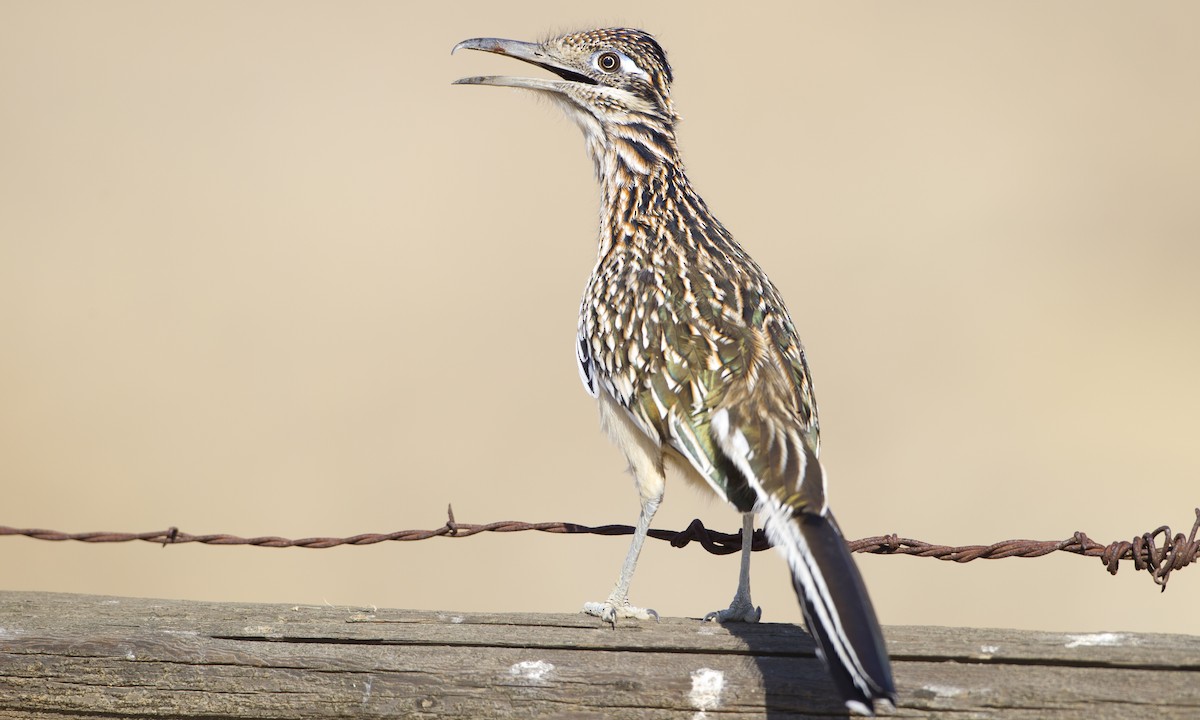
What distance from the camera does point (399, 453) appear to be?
14.9 m

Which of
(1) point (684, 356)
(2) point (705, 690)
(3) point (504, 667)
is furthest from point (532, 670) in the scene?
(1) point (684, 356)

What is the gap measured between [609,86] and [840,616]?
3397 millimetres

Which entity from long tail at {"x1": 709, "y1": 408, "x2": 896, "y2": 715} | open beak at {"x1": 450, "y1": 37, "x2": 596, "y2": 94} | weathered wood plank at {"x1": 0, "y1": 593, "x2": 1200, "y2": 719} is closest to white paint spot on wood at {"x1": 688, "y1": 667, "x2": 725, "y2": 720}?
weathered wood plank at {"x1": 0, "y1": 593, "x2": 1200, "y2": 719}

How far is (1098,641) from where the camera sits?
3137 millimetres

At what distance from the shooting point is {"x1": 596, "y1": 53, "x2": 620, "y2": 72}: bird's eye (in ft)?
19.4

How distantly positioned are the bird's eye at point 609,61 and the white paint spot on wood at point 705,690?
10.9 feet

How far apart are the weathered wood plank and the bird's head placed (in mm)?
2755

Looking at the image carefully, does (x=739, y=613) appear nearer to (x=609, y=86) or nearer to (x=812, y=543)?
(x=812, y=543)

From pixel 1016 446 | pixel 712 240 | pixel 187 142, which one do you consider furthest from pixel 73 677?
pixel 187 142

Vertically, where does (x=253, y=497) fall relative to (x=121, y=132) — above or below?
Answer: below

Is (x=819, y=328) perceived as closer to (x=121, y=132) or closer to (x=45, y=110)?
(x=121, y=132)

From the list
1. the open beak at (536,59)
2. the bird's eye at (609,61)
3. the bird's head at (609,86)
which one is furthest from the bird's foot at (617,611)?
the bird's eye at (609,61)

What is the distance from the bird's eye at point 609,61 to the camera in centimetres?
593

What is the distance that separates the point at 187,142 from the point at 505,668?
18.1m
